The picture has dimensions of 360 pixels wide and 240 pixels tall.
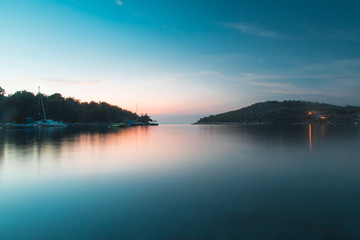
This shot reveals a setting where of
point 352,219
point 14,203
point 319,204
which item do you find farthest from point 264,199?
point 14,203

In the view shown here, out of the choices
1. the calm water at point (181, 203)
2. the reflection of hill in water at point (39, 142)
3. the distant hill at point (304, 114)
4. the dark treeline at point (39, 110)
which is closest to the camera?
the calm water at point (181, 203)

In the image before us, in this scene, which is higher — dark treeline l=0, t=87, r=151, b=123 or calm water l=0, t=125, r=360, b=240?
dark treeline l=0, t=87, r=151, b=123

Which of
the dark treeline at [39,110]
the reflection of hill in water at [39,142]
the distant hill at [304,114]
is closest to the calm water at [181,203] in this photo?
the reflection of hill in water at [39,142]

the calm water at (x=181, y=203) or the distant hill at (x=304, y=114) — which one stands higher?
the distant hill at (x=304, y=114)

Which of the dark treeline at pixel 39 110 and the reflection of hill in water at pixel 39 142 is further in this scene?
the dark treeline at pixel 39 110

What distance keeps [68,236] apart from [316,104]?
235 m

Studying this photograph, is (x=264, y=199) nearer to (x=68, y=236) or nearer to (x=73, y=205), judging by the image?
(x=68, y=236)

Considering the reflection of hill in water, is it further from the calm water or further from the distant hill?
the distant hill

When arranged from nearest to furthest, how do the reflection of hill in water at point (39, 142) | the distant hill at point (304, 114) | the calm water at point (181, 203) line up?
1. the calm water at point (181, 203)
2. the reflection of hill in water at point (39, 142)
3. the distant hill at point (304, 114)

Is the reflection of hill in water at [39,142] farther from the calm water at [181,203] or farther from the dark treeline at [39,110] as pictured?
the dark treeline at [39,110]

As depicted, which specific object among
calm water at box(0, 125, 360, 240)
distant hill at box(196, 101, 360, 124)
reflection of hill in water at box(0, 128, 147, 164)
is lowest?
calm water at box(0, 125, 360, 240)

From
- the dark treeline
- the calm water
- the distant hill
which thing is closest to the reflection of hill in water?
the calm water

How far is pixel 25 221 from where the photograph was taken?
4410 millimetres

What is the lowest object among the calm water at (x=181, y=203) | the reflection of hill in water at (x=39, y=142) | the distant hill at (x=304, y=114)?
the calm water at (x=181, y=203)
